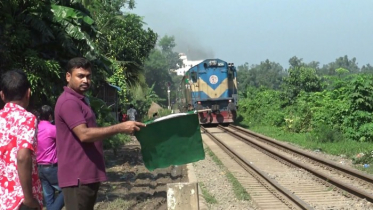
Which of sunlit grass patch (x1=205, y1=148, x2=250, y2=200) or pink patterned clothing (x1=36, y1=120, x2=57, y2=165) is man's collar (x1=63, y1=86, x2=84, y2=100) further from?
sunlit grass patch (x1=205, y1=148, x2=250, y2=200)

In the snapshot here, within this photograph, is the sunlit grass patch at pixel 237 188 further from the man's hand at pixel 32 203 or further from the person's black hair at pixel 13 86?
the person's black hair at pixel 13 86

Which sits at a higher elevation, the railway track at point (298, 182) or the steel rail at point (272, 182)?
Result: the steel rail at point (272, 182)

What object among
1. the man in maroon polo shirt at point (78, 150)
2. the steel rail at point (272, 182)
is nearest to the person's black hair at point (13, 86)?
the man in maroon polo shirt at point (78, 150)

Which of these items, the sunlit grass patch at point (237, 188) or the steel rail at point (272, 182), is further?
the sunlit grass patch at point (237, 188)

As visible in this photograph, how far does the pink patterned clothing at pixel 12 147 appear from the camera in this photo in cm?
378

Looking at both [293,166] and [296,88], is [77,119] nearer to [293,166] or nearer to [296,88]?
[293,166]

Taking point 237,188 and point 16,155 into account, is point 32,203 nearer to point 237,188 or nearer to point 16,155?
point 16,155

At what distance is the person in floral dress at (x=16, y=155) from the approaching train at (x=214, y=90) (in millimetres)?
24661

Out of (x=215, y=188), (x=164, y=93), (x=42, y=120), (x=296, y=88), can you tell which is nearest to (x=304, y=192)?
(x=215, y=188)

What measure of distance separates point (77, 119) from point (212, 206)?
552cm

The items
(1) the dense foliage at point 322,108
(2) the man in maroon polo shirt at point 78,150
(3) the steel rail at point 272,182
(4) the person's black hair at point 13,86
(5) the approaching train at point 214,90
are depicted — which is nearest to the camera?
(4) the person's black hair at point 13,86

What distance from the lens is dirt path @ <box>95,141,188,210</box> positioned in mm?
9258

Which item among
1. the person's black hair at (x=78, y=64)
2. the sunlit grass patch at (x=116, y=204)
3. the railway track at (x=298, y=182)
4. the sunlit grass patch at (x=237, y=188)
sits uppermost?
the person's black hair at (x=78, y=64)

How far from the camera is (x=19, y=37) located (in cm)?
1062
